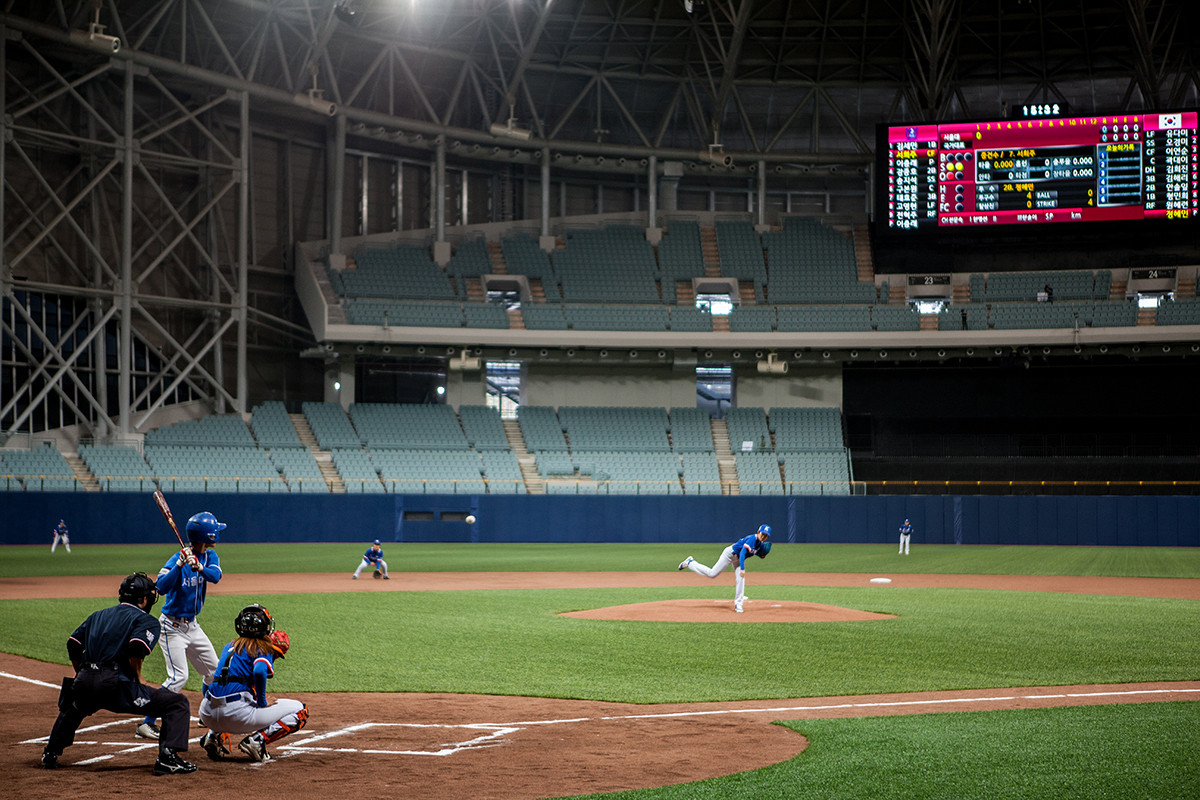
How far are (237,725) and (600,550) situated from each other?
31.0 m

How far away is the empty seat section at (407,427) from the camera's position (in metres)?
45.8

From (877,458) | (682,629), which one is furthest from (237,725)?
(877,458)

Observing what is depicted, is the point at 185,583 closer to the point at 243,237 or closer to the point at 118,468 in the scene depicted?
the point at 118,468

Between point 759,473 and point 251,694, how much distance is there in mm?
39169

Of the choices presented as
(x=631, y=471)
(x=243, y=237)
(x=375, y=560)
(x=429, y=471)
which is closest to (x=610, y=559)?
(x=375, y=560)

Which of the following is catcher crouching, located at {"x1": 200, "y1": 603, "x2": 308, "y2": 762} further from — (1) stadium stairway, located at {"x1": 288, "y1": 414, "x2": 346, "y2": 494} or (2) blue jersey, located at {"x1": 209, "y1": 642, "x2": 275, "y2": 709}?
(1) stadium stairway, located at {"x1": 288, "y1": 414, "x2": 346, "y2": 494}

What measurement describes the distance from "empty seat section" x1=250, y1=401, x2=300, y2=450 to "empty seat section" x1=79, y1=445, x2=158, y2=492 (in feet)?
16.0

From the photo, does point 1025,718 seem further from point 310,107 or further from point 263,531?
point 310,107

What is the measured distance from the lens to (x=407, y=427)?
47.0 m

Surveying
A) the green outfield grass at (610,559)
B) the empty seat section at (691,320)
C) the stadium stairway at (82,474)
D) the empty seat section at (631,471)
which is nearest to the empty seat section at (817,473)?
the green outfield grass at (610,559)

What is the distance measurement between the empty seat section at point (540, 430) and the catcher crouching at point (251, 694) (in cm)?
3863

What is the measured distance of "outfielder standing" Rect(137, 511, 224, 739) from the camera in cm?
925

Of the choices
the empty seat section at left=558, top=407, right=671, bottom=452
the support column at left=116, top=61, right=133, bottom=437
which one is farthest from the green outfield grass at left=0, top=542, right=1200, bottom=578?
the empty seat section at left=558, top=407, right=671, bottom=452

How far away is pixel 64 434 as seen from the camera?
4059cm
